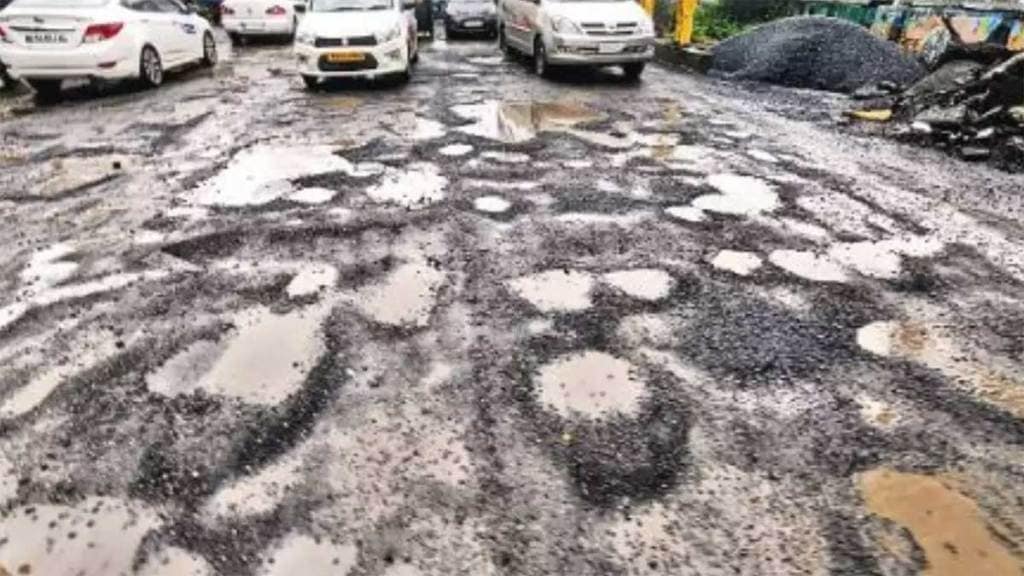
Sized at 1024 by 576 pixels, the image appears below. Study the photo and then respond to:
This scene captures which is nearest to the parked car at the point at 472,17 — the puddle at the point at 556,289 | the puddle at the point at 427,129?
the puddle at the point at 427,129

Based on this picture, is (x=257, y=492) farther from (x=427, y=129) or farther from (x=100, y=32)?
(x=100, y=32)

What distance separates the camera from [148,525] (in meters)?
2.71

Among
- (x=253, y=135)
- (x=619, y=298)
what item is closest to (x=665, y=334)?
(x=619, y=298)

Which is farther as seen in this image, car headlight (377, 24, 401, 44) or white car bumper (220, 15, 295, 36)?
white car bumper (220, 15, 295, 36)

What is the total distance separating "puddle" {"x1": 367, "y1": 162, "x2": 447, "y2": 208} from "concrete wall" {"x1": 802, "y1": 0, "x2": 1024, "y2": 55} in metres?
9.50

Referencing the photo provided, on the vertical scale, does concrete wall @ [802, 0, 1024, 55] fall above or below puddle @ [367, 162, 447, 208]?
above

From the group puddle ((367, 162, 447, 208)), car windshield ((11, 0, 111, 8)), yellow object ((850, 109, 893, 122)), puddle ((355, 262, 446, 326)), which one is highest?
car windshield ((11, 0, 111, 8))

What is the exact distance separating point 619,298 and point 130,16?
31.1ft

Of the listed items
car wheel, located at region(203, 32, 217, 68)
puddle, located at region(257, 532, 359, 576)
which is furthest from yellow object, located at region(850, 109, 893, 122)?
car wheel, located at region(203, 32, 217, 68)

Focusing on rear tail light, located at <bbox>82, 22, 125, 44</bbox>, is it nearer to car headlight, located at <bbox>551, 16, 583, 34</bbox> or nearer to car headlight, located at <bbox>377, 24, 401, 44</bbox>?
car headlight, located at <bbox>377, 24, 401, 44</bbox>

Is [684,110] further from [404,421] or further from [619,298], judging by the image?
[404,421]

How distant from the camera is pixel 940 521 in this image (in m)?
2.72

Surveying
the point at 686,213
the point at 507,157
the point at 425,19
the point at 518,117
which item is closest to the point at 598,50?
the point at 518,117

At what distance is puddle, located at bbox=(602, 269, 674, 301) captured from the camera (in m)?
4.50
